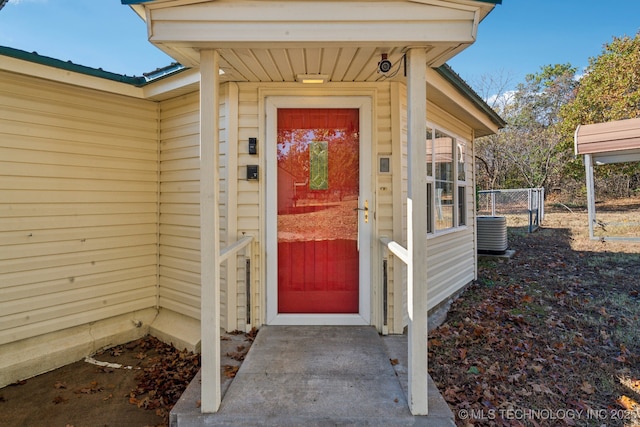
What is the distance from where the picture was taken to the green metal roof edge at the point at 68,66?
9.68ft

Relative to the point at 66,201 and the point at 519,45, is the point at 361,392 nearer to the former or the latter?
the point at 66,201

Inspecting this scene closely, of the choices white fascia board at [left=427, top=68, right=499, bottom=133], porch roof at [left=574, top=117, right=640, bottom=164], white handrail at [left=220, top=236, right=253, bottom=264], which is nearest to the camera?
white handrail at [left=220, top=236, right=253, bottom=264]

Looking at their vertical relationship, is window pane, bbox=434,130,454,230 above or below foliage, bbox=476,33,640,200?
below

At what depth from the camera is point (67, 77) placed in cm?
328

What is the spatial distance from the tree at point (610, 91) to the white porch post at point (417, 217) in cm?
1283

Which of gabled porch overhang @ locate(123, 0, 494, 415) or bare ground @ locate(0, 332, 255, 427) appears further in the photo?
bare ground @ locate(0, 332, 255, 427)

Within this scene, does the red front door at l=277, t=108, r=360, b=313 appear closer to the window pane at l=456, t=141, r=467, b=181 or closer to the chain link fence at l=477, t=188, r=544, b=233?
the window pane at l=456, t=141, r=467, b=181

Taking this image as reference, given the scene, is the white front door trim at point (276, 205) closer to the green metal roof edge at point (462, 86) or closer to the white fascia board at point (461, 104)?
the white fascia board at point (461, 104)

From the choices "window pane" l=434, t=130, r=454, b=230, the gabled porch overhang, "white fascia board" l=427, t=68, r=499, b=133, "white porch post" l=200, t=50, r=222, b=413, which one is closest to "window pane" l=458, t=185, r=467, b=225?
"window pane" l=434, t=130, r=454, b=230

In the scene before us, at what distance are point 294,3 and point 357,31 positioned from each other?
1.38 feet

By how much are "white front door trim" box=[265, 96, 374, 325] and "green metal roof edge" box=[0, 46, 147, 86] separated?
1.70 meters

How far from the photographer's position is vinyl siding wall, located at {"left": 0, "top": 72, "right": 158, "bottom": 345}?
3.13m

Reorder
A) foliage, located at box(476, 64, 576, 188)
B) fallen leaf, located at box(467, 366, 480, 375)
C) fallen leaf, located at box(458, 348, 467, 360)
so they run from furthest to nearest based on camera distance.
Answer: foliage, located at box(476, 64, 576, 188), fallen leaf, located at box(458, 348, 467, 360), fallen leaf, located at box(467, 366, 480, 375)

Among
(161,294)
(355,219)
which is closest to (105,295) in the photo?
(161,294)
